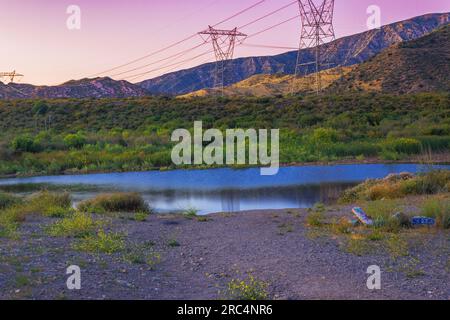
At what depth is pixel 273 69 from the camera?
132 m

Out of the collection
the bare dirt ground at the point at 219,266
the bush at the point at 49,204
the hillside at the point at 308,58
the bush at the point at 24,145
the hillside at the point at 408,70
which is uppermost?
the hillside at the point at 308,58

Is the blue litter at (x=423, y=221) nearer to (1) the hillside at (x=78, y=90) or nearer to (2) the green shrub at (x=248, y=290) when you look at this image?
(2) the green shrub at (x=248, y=290)

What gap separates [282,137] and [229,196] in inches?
648

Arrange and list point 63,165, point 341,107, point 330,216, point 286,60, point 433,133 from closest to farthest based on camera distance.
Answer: point 330,216, point 63,165, point 433,133, point 341,107, point 286,60

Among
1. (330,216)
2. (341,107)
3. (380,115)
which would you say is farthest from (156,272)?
(341,107)

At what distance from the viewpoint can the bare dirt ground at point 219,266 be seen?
23.4 feet

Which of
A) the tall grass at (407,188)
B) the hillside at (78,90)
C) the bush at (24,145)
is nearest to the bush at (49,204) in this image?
the tall grass at (407,188)

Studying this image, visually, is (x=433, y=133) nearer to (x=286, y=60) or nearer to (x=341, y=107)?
(x=341, y=107)

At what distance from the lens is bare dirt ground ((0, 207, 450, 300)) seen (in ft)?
23.4

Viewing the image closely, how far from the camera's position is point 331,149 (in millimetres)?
31781

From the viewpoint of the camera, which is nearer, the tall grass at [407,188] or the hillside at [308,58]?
the tall grass at [407,188]

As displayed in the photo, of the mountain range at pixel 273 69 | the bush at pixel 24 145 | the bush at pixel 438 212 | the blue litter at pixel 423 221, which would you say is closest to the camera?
the bush at pixel 438 212

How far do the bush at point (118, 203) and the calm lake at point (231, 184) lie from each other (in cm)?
101

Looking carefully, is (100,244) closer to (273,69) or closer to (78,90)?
(78,90)
